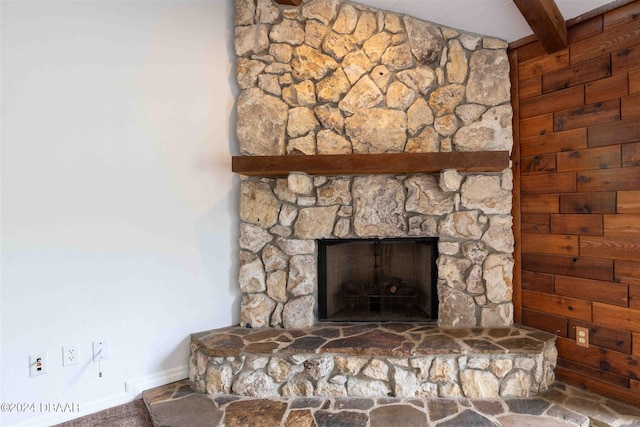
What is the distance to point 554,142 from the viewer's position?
6.93 feet

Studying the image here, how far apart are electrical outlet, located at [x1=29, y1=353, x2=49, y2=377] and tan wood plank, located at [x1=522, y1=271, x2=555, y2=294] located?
309cm

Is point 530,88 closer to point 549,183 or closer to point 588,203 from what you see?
point 549,183

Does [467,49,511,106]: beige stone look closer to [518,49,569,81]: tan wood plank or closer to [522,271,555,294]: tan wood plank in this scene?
[518,49,569,81]: tan wood plank

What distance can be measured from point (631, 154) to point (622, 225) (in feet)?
1.37

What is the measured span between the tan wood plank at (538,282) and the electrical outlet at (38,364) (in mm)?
3095

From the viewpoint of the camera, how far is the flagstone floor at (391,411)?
1.70 metres

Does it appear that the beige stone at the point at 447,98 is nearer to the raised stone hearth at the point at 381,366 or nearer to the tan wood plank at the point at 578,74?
the tan wood plank at the point at 578,74

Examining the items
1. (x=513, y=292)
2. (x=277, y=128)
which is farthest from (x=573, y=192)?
(x=277, y=128)

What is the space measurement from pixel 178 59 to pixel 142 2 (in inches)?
14.9

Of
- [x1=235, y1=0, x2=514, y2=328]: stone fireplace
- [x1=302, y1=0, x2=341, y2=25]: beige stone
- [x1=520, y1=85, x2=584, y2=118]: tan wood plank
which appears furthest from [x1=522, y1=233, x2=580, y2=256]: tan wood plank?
[x1=302, y1=0, x2=341, y2=25]: beige stone

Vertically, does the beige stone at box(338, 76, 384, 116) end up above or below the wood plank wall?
above

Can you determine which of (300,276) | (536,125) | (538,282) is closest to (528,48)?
(536,125)

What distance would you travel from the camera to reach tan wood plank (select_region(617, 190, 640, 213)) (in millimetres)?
1812

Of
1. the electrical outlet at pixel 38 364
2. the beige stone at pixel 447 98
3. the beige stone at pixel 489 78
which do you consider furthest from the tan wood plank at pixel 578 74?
the electrical outlet at pixel 38 364
